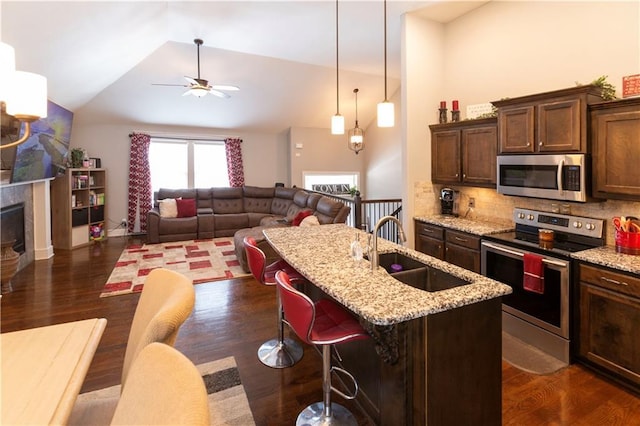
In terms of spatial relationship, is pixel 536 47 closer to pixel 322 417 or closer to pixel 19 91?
pixel 322 417

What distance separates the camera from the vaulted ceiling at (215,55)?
3.49 m

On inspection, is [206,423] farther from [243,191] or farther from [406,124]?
[243,191]

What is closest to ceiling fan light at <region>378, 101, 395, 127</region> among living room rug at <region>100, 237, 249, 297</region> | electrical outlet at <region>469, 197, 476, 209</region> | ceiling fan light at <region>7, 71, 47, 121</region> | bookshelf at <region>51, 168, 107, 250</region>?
electrical outlet at <region>469, 197, 476, 209</region>

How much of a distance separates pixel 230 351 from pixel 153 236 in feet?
15.6

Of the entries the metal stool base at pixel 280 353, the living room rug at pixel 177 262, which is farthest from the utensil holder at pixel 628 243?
the living room rug at pixel 177 262

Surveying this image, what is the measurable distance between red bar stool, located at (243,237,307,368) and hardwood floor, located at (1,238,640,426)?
73mm

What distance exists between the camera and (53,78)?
14.0 feet

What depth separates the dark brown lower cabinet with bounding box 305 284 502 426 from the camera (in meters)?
1.51

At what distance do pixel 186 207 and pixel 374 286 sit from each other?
6.31m

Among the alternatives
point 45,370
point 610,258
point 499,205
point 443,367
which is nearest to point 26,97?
point 45,370

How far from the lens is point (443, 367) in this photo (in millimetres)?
1538

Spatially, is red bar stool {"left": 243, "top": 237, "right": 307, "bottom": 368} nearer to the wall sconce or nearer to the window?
the wall sconce

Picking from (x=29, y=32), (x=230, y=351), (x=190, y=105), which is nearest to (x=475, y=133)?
(x=230, y=351)

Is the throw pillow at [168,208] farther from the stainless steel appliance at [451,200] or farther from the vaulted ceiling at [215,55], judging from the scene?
the stainless steel appliance at [451,200]
